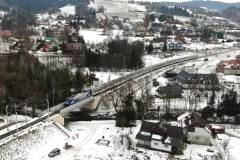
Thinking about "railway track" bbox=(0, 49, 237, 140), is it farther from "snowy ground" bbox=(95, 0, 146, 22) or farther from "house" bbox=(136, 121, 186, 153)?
"snowy ground" bbox=(95, 0, 146, 22)

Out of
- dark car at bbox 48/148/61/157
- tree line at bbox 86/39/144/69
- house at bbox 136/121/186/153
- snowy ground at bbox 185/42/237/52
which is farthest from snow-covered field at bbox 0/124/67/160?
snowy ground at bbox 185/42/237/52

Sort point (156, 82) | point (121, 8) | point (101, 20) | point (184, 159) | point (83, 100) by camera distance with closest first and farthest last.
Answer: point (184, 159) → point (83, 100) → point (156, 82) → point (101, 20) → point (121, 8)

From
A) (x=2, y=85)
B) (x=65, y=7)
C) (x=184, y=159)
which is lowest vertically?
(x=184, y=159)

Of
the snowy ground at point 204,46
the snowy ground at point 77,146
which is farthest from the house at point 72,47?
the snowy ground at point 77,146

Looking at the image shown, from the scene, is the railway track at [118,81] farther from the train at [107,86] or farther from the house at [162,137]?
the house at [162,137]

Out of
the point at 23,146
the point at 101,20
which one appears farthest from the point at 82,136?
the point at 101,20

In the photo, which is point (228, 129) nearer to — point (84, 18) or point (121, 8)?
point (84, 18)
